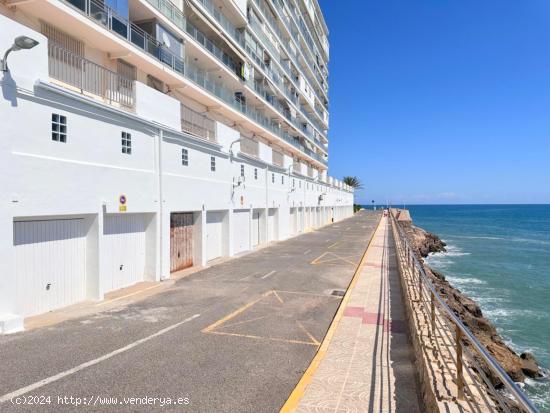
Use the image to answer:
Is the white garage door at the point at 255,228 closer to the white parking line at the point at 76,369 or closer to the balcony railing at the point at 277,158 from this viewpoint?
the balcony railing at the point at 277,158

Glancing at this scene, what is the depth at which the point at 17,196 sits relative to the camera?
9.33 m

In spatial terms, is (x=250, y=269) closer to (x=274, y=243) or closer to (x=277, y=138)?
(x=274, y=243)

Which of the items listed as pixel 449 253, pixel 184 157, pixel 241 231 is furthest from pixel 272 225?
pixel 449 253

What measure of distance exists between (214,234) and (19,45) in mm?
14388

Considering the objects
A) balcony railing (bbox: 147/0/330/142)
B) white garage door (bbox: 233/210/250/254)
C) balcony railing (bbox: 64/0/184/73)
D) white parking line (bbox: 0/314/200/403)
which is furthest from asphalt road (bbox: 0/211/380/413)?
balcony railing (bbox: 147/0/330/142)

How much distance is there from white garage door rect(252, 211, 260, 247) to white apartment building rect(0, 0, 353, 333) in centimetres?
22

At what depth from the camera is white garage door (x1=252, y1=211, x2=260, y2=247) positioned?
91.6 ft

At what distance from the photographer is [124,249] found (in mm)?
13961

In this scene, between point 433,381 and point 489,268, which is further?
point 489,268

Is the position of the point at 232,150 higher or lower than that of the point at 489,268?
higher

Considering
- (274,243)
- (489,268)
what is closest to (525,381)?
(274,243)

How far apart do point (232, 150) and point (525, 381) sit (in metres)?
17.8

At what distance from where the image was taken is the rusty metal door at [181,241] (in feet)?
56.3

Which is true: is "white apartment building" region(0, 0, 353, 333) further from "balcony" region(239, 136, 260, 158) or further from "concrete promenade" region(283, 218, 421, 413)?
"concrete promenade" region(283, 218, 421, 413)
